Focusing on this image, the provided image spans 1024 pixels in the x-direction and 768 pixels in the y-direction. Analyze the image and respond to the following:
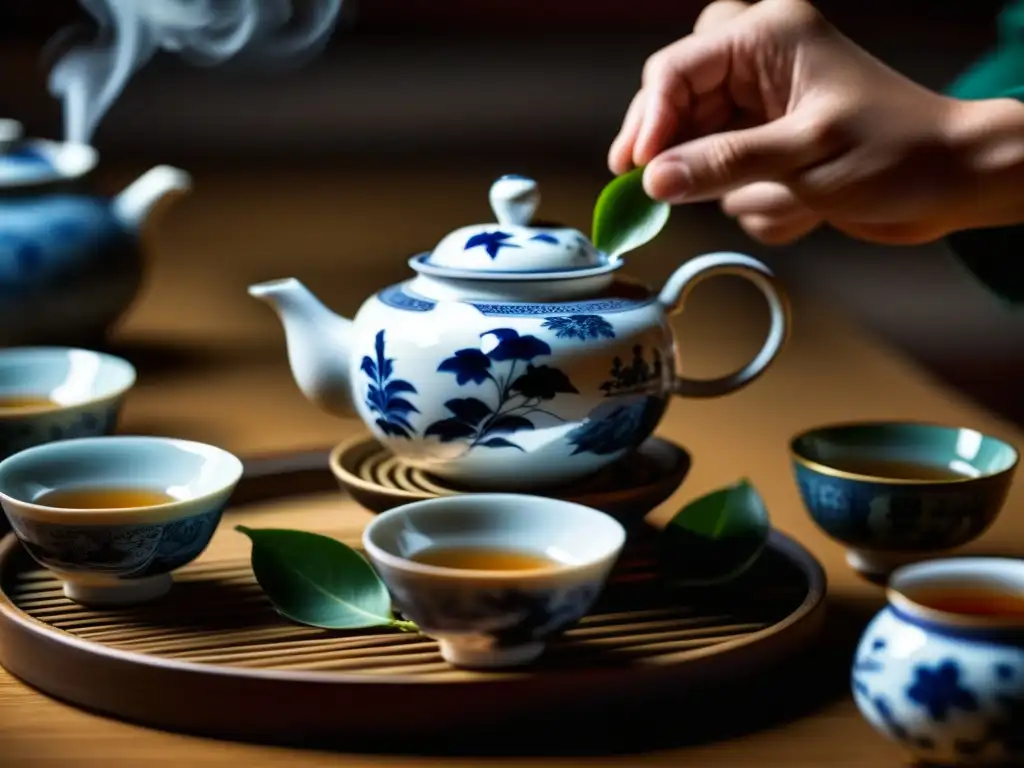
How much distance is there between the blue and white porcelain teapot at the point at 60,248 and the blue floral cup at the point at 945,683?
2.98 ft

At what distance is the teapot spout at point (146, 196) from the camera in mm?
1433

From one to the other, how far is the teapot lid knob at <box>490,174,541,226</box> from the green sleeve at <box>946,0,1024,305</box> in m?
0.52

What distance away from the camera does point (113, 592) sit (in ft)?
2.74

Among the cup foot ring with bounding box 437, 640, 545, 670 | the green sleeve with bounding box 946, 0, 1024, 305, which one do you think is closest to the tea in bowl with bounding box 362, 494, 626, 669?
the cup foot ring with bounding box 437, 640, 545, 670

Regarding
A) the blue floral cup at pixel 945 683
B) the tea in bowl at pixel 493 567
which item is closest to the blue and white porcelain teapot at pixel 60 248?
the tea in bowl at pixel 493 567

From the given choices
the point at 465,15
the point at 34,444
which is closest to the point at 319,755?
the point at 34,444

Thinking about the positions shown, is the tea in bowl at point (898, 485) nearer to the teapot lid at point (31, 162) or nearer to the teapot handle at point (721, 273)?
the teapot handle at point (721, 273)

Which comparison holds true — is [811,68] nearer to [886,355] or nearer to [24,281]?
[886,355]

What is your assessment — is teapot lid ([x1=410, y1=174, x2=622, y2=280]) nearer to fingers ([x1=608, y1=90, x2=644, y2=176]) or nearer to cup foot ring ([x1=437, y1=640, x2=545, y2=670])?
fingers ([x1=608, y1=90, x2=644, y2=176])

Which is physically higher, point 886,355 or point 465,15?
point 465,15

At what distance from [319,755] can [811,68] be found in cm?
57

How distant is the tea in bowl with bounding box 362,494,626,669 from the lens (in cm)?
69

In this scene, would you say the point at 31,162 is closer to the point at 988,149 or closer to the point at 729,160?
the point at 729,160

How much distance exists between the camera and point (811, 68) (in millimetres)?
998
